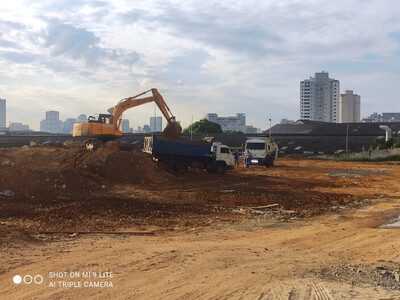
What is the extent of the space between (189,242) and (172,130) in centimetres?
2125

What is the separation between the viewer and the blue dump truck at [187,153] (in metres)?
28.8

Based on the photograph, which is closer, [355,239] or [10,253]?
[10,253]

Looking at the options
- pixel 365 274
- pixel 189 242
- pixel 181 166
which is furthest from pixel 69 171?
pixel 365 274

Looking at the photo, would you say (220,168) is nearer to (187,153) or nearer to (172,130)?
(187,153)

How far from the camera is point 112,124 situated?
31.5m

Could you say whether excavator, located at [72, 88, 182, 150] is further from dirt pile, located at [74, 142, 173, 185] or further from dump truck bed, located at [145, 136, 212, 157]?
dirt pile, located at [74, 142, 173, 185]

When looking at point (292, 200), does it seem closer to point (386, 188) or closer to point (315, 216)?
point (315, 216)

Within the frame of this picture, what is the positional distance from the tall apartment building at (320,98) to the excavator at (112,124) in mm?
165170

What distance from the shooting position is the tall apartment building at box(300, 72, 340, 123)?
621 ft

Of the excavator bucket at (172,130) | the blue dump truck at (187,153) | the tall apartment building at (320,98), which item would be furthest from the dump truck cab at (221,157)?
the tall apartment building at (320,98)

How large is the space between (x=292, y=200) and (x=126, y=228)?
840 cm

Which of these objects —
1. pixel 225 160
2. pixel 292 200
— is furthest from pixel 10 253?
pixel 225 160

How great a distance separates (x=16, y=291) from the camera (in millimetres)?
6195

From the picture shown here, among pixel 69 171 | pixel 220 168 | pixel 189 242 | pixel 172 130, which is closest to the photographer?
pixel 189 242
